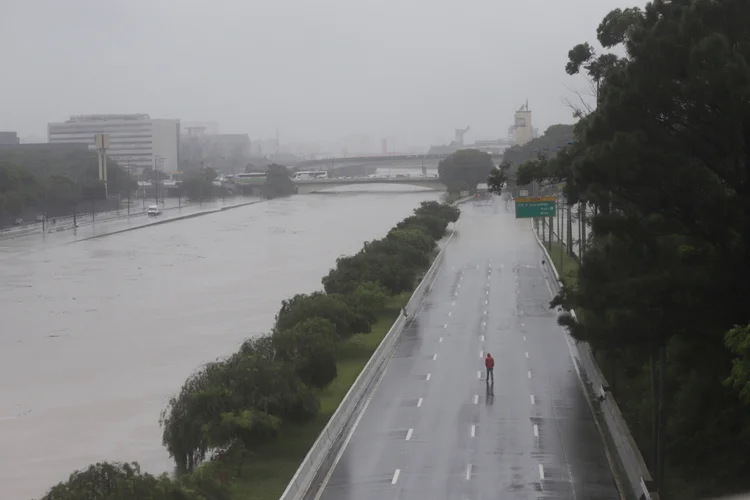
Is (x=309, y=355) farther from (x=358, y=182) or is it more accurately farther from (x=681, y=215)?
(x=358, y=182)

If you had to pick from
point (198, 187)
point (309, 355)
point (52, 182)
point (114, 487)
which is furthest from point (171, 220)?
point (114, 487)

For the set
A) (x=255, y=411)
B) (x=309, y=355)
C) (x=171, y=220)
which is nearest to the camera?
(x=255, y=411)

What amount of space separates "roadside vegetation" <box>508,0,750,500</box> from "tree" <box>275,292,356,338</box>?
36.6 feet

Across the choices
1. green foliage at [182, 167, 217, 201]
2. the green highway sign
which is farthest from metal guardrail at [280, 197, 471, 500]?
green foliage at [182, 167, 217, 201]

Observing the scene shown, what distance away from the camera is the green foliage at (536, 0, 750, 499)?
16547 mm

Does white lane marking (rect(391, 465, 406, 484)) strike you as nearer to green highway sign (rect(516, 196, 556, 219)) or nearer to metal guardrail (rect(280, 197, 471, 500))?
metal guardrail (rect(280, 197, 471, 500))

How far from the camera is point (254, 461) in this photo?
61.2 feet

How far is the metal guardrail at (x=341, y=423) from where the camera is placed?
16.7 metres

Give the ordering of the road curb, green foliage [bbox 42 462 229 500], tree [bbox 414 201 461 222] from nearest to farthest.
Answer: green foliage [bbox 42 462 229 500]
tree [bbox 414 201 461 222]
the road curb

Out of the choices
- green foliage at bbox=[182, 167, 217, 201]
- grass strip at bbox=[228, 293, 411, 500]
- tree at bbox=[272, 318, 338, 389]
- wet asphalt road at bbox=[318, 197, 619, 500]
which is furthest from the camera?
green foliage at bbox=[182, 167, 217, 201]

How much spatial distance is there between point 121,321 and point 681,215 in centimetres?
2718

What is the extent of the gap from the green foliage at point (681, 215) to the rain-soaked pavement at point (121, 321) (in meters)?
9.47

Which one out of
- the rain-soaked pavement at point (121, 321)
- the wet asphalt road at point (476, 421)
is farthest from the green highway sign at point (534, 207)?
the wet asphalt road at point (476, 421)

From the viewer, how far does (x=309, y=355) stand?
23078mm
